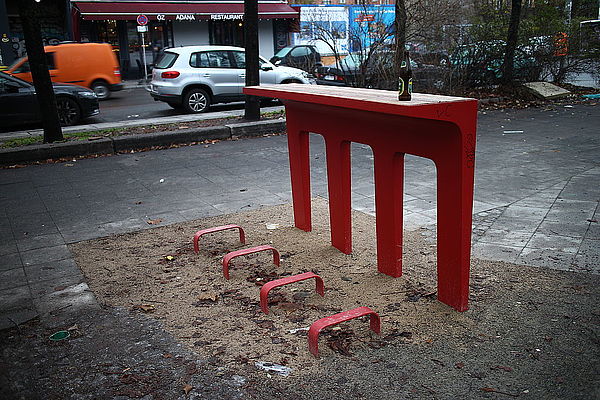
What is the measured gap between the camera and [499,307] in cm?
426

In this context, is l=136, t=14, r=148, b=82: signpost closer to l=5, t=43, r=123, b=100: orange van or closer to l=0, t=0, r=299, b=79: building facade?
l=0, t=0, r=299, b=79: building facade

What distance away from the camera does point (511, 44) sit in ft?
53.5

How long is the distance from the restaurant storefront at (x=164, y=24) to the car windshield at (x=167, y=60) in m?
12.9

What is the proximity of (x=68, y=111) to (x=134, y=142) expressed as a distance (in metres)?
4.47

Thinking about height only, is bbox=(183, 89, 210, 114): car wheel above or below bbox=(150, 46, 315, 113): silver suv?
below

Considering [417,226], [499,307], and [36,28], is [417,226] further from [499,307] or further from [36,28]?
[36,28]

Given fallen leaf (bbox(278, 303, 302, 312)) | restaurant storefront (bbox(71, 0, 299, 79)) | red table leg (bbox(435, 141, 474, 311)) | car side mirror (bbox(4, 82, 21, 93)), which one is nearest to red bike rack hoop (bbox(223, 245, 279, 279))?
fallen leaf (bbox(278, 303, 302, 312))

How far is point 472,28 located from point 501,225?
12.3 metres

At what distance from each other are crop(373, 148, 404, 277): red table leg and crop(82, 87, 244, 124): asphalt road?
40.8 ft

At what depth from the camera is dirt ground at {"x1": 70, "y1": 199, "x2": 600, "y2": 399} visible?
11.2ft

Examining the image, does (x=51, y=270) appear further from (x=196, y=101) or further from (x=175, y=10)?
(x=175, y=10)

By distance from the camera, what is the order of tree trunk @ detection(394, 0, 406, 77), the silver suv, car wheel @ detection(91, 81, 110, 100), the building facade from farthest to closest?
the building facade, car wheel @ detection(91, 81, 110, 100), the silver suv, tree trunk @ detection(394, 0, 406, 77)

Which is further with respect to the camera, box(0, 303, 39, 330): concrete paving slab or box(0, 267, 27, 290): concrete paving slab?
box(0, 267, 27, 290): concrete paving slab

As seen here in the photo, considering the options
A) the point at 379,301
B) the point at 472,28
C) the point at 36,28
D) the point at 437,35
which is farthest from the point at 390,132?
the point at 472,28
